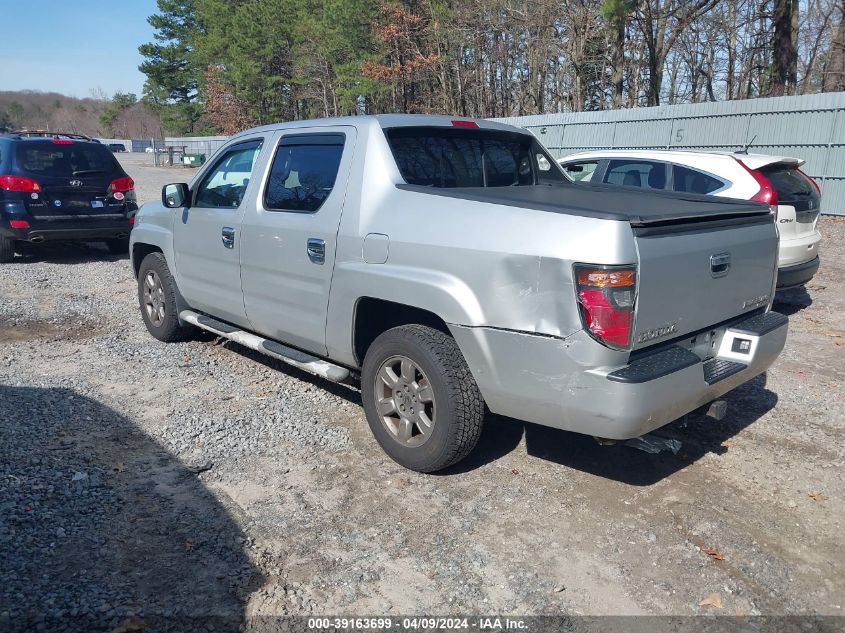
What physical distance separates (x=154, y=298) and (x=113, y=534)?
139 inches

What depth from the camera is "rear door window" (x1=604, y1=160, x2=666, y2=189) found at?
7.43 metres

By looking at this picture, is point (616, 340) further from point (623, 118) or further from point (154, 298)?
point (623, 118)

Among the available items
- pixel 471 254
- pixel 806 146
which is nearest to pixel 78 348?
pixel 471 254

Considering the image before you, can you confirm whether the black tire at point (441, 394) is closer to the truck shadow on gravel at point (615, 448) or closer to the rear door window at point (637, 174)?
the truck shadow on gravel at point (615, 448)

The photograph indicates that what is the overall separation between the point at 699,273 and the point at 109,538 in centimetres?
314

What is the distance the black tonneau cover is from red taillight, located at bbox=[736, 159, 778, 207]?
2.72m

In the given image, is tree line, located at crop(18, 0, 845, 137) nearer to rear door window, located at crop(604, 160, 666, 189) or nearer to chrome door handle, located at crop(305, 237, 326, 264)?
rear door window, located at crop(604, 160, 666, 189)

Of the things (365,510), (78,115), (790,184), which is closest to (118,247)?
(365,510)

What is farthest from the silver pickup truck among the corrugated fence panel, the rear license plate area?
the corrugated fence panel

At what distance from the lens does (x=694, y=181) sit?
285 inches

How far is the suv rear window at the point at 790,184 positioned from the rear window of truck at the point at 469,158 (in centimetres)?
Answer: 304

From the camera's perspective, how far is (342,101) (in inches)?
1435

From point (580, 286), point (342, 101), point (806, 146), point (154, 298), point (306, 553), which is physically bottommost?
point (306, 553)

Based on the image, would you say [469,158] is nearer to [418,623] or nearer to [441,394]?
[441,394]
